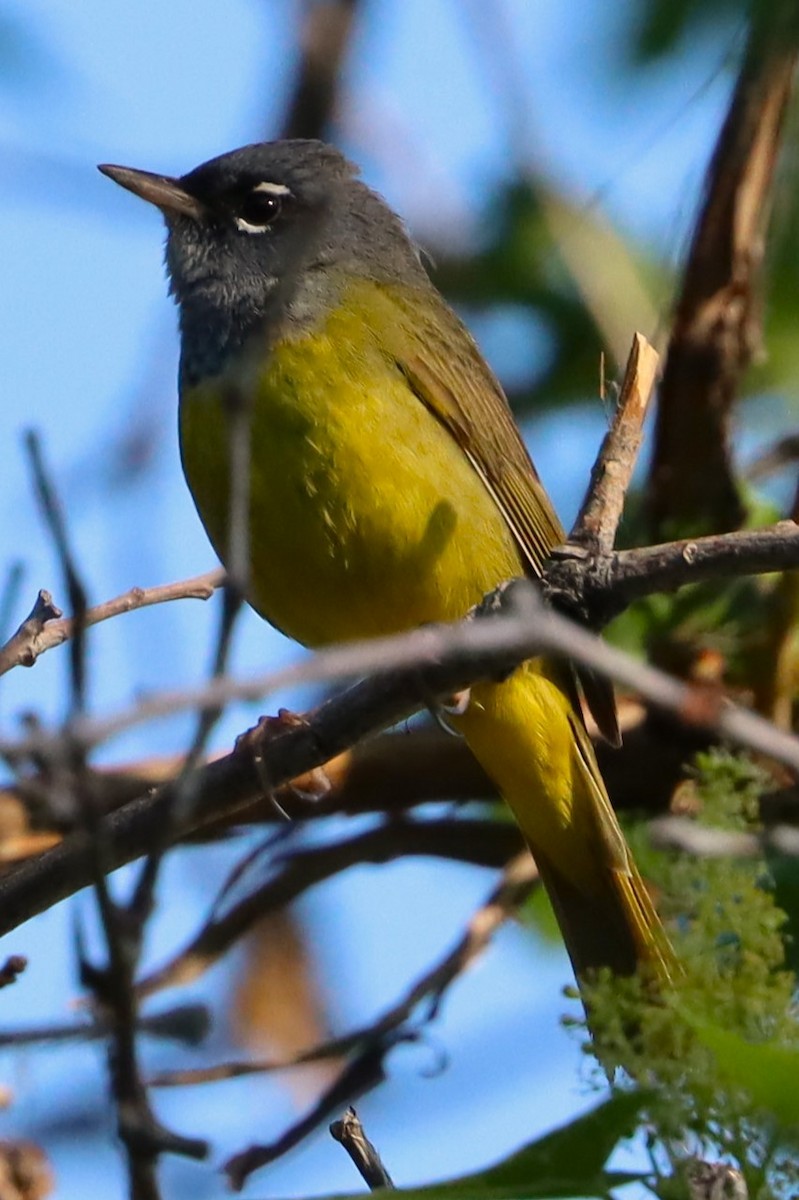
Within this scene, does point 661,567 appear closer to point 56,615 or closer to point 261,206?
point 56,615

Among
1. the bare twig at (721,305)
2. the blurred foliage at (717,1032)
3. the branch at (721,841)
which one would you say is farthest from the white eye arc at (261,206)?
the branch at (721,841)

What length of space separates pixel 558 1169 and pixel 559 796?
2581 mm

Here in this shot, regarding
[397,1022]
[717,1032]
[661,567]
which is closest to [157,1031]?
[717,1032]

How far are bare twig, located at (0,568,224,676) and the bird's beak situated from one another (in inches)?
88.8

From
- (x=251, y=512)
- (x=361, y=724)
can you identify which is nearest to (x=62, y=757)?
(x=361, y=724)

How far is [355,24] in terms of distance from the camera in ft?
18.9

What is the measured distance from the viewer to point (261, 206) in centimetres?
548

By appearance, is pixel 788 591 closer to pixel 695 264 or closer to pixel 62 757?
pixel 695 264

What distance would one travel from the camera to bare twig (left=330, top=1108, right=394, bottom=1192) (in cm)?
251

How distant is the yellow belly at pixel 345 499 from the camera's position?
431 cm

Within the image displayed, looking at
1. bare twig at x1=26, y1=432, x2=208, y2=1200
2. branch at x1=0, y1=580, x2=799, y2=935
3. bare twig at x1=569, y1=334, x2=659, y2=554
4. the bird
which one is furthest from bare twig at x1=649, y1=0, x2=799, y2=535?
bare twig at x1=26, y1=432, x2=208, y2=1200

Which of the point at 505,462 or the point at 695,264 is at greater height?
the point at 695,264

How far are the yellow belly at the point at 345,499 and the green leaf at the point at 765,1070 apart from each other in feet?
7.78

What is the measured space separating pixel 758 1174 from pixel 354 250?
363cm
